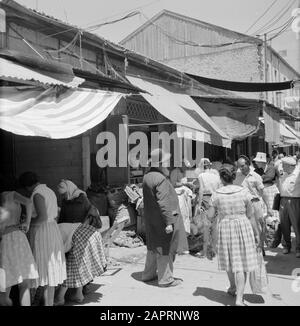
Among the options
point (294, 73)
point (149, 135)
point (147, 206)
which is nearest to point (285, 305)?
point (147, 206)

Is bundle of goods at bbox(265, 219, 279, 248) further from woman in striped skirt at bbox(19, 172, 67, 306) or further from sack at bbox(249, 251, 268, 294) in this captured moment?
woman in striped skirt at bbox(19, 172, 67, 306)

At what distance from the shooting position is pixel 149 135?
10.6m

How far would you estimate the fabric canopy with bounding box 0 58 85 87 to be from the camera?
14.9 ft

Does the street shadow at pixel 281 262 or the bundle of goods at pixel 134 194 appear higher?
the bundle of goods at pixel 134 194

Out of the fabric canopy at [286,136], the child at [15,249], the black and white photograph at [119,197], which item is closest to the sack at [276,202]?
the black and white photograph at [119,197]

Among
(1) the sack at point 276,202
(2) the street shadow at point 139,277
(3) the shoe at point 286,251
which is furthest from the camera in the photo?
(1) the sack at point 276,202

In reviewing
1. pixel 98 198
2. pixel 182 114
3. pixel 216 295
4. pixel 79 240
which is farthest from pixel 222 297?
pixel 182 114

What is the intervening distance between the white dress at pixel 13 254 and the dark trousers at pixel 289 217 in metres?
4.70

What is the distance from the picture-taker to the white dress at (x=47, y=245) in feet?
14.0

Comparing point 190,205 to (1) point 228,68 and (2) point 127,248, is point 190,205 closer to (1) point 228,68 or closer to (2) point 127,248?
(2) point 127,248

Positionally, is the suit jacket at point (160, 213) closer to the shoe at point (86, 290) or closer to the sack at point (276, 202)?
the shoe at point (86, 290)

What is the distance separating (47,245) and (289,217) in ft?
14.8

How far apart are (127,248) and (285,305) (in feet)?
12.0

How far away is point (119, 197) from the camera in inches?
329
